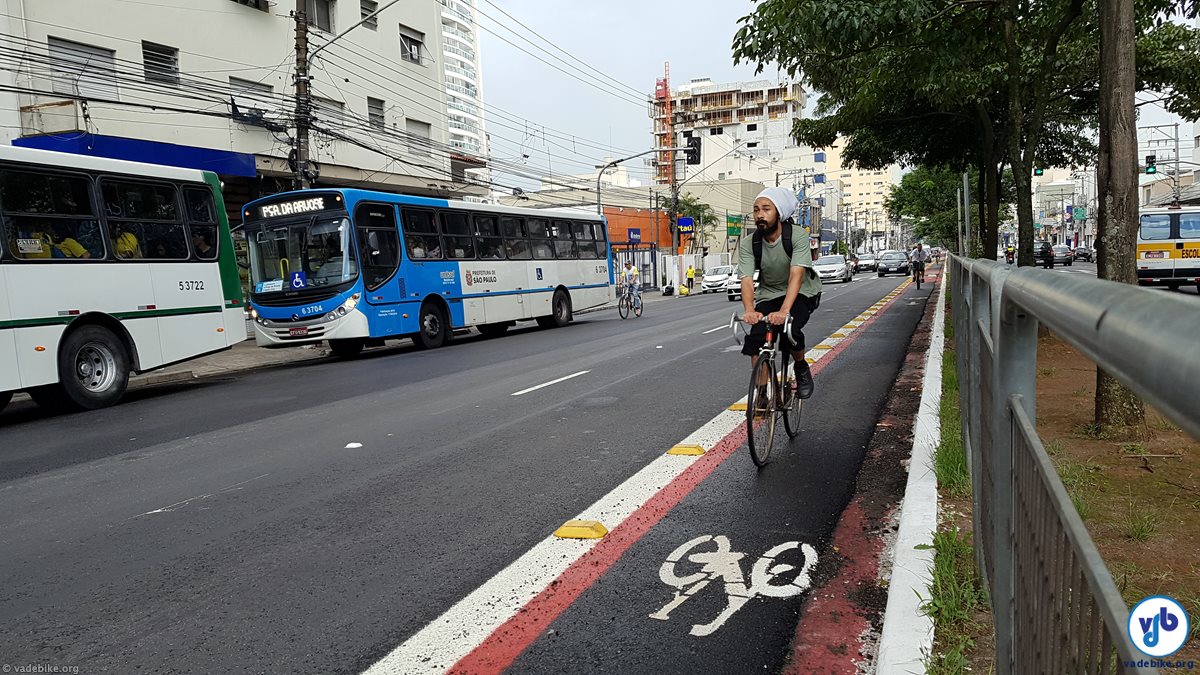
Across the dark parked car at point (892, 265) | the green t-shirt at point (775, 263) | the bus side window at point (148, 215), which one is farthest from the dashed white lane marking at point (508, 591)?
the dark parked car at point (892, 265)

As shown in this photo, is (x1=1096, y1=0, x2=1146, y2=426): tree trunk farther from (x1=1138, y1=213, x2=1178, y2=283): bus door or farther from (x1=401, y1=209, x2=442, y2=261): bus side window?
(x1=1138, y1=213, x2=1178, y2=283): bus door

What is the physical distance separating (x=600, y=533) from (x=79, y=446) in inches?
219

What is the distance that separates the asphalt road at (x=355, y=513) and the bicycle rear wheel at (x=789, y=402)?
176mm

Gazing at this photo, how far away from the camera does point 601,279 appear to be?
2452 cm

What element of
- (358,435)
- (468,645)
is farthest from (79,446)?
(468,645)

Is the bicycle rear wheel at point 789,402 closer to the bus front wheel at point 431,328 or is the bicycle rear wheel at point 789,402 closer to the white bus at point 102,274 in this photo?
the white bus at point 102,274

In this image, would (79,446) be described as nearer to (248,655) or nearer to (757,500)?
(248,655)

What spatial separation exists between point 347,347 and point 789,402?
1197 cm

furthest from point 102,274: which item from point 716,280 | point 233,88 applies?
point 716,280

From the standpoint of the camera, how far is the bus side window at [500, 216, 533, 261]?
19719 millimetres

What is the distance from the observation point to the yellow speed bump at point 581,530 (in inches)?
170

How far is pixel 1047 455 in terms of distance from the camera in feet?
4.43

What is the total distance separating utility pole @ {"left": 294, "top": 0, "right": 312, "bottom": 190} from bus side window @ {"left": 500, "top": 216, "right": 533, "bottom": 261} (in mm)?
4565

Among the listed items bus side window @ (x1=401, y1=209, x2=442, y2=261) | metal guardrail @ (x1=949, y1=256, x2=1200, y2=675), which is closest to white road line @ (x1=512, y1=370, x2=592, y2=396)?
bus side window @ (x1=401, y1=209, x2=442, y2=261)
